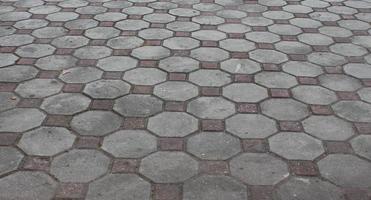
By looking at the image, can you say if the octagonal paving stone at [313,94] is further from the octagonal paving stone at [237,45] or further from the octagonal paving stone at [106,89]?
the octagonal paving stone at [106,89]

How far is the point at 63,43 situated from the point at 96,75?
2.81 feet

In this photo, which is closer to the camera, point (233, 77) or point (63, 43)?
point (233, 77)

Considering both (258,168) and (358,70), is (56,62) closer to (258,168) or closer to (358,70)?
(258,168)

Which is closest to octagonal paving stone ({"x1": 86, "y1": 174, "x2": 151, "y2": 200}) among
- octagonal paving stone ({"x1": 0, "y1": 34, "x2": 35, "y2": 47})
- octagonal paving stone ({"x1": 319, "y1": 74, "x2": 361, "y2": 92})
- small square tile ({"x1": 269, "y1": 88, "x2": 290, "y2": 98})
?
small square tile ({"x1": 269, "y1": 88, "x2": 290, "y2": 98})

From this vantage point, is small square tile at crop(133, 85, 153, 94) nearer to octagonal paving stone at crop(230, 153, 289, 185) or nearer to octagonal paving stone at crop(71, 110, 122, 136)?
octagonal paving stone at crop(71, 110, 122, 136)

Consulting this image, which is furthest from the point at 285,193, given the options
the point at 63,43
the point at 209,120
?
the point at 63,43

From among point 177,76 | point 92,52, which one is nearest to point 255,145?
point 177,76

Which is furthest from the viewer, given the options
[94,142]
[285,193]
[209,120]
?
[209,120]

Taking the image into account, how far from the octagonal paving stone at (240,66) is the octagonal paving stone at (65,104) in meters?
1.28

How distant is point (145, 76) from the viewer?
4020 millimetres

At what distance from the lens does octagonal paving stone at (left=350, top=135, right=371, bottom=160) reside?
120 inches

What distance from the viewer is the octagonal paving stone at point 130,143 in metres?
3.03

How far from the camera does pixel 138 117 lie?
3416mm

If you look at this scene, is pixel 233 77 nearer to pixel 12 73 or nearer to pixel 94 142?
pixel 94 142
